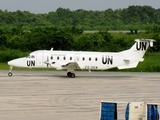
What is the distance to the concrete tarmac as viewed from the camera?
71.1 feet

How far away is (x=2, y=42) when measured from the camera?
202 ft

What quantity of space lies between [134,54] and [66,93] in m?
13.3

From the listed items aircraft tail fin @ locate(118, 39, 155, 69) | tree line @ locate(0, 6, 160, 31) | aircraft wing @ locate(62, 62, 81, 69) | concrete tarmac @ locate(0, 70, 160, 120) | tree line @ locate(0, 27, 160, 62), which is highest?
tree line @ locate(0, 6, 160, 31)

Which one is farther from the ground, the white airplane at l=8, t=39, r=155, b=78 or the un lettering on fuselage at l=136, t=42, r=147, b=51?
the un lettering on fuselage at l=136, t=42, r=147, b=51

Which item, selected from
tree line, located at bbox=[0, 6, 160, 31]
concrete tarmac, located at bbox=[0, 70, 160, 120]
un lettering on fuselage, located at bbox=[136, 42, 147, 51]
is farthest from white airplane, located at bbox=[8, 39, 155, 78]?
tree line, located at bbox=[0, 6, 160, 31]

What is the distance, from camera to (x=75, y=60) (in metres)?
40.8

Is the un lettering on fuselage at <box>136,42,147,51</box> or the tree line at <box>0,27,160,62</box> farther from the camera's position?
the tree line at <box>0,27,160,62</box>

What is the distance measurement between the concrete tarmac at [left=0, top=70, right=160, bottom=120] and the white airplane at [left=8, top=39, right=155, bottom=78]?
855mm

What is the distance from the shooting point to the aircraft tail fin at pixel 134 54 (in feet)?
135

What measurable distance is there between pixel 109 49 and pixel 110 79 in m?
18.6

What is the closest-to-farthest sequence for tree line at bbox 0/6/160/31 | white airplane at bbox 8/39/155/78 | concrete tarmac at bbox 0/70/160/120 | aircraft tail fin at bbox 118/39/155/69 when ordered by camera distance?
concrete tarmac at bbox 0/70/160/120, white airplane at bbox 8/39/155/78, aircraft tail fin at bbox 118/39/155/69, tree line at bbox 0/6/160/31

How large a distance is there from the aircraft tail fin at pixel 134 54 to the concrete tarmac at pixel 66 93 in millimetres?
974

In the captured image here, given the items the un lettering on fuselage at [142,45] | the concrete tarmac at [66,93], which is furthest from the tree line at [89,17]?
the concrete tarmac at [66,93]

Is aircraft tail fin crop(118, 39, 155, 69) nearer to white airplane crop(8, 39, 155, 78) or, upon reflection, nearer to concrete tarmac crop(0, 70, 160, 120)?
white airplane crop(8, 39, 155, 78)
